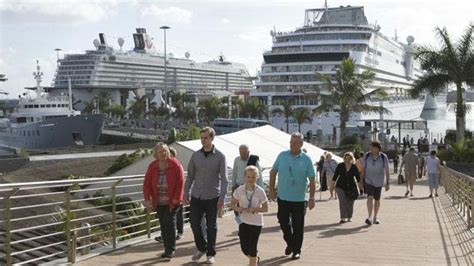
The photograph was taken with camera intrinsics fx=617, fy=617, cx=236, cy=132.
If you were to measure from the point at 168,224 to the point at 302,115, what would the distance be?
178ft

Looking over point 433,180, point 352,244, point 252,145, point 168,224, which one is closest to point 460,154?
point 433,180

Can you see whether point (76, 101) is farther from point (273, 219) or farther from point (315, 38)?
point (273, 219)

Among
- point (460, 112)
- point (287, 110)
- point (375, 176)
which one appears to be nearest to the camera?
point (375, 176)

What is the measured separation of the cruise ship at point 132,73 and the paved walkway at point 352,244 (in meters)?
100

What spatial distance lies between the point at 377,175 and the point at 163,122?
3365 inches

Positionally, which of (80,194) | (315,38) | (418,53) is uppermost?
(315,38)

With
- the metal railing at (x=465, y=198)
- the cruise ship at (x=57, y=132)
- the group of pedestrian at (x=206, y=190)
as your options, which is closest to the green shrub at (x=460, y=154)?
the metal railing at (x=465, y=198)

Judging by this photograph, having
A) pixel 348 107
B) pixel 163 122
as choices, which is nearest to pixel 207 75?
pixel 163 122

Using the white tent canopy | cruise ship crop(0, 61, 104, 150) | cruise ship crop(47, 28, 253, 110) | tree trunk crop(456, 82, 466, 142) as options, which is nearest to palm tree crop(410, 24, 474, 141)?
tree trunk crop(456, 82, 466, 142)

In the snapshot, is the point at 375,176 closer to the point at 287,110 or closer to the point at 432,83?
the point at 432,83

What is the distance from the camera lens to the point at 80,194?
16.1 meters

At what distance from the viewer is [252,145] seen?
17.8m

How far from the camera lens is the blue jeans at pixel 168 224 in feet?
23.4

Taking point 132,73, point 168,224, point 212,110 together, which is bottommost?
point 168,224
